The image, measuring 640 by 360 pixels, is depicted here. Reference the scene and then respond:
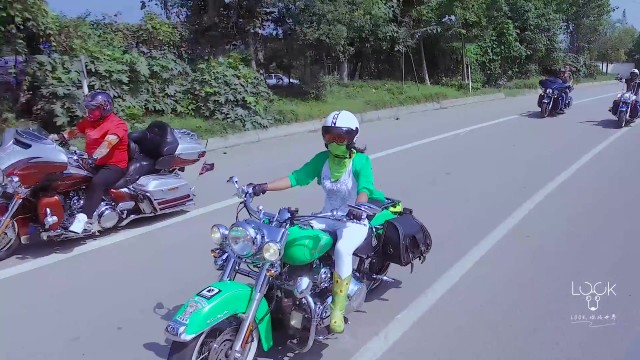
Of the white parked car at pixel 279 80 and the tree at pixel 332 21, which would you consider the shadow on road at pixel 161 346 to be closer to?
the tree at pixel 332 21

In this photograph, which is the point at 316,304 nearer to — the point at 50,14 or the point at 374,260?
the point at 374,260

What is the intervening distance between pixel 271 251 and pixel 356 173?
1.18 m

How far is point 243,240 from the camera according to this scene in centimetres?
320

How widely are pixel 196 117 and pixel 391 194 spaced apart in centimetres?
586

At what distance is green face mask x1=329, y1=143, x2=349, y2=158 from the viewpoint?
4027 millimetres

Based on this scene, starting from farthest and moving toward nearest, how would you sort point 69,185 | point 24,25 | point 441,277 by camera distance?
point 24,25 → point 69,185 → point 441,277

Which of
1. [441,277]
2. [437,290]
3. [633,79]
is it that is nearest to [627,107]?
[633,79]

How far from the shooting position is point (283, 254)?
3.47m

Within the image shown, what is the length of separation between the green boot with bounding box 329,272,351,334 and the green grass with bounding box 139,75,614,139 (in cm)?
790

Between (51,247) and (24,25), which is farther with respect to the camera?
(24,25)

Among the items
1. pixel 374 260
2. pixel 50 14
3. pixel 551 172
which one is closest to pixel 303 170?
pixel 374 260

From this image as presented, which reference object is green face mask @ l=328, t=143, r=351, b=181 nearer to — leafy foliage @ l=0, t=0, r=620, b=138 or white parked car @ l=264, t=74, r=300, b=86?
leafy foliage @ l=0, t=0, r=620, b=138

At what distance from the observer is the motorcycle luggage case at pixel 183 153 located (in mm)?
6531

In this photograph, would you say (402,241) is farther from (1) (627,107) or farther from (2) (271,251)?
(1) (627,107)
